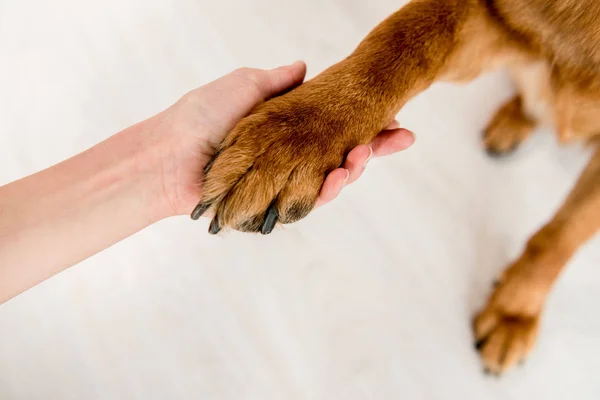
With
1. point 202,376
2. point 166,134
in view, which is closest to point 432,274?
point 202,376

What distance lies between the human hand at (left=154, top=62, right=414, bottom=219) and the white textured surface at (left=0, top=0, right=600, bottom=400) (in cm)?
42

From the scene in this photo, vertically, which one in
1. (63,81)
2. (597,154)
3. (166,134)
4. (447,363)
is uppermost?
(63,81)

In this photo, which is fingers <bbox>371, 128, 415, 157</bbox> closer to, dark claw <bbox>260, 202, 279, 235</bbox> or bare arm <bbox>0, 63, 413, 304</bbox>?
bare arm <bbox>0, 63, 413, 304</bbox>

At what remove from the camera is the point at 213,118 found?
1153 mm

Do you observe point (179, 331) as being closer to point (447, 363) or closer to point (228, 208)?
point (228, 208)

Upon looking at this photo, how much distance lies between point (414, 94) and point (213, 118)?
1.48 feet

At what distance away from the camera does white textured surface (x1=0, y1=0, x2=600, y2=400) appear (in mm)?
1478

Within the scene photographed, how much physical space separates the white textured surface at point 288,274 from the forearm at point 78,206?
1.09 feet

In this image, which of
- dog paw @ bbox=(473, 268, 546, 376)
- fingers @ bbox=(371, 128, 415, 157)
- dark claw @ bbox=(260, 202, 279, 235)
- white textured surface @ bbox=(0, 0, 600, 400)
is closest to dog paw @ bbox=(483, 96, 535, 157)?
white textured surface @ bbox=(0, 0, 600, 400)

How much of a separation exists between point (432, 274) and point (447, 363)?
0.86 feet

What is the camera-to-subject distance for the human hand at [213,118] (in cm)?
115

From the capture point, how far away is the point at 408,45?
1088mm

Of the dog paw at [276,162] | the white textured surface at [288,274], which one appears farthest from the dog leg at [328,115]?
the white textured surface at [288,274]

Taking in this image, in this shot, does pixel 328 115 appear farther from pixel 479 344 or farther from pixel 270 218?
pixel 479 344
